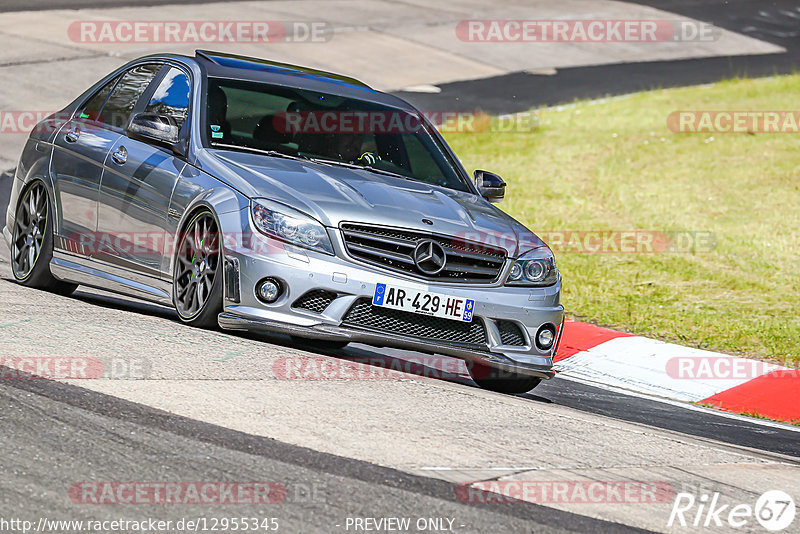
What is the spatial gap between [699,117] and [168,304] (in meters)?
15.0

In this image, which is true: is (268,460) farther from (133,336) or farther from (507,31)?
(507,31)

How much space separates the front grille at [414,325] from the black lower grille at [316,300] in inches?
5.1

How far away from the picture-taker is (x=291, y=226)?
676cm

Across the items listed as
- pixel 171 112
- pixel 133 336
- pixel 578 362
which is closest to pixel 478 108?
pixel 578 362

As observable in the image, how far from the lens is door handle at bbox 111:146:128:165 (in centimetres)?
786

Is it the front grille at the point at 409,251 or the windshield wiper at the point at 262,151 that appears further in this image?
the windshield wiper at the point at 262,151

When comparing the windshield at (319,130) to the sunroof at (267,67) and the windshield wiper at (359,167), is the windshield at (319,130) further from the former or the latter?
the sunroof at (267,67)

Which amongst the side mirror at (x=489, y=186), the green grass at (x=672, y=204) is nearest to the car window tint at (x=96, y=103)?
the side mirror at (x=489, y=186)

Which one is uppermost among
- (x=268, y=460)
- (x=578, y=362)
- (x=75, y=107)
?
(x=75, y=107)

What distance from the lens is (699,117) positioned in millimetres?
20766

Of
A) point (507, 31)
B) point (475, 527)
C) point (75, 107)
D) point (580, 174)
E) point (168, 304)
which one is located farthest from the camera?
point (507, 31)

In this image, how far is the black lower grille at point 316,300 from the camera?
6.71m

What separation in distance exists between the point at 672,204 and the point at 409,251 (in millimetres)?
9471

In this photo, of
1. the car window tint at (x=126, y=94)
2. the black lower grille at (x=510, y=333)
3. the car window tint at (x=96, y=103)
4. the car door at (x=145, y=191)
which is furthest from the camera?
the car window tint at (x=96, y=103)
